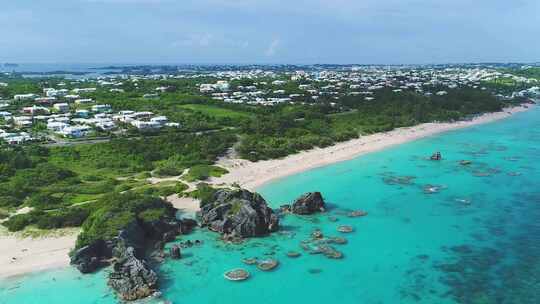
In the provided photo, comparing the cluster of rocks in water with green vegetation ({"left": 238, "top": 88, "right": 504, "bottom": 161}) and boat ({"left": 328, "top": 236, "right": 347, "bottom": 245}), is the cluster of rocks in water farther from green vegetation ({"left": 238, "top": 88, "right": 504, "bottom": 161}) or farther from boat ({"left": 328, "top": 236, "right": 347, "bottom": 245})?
green vegetation ({"left": 238, "top": 88, "right": 504, "bottom": 161})

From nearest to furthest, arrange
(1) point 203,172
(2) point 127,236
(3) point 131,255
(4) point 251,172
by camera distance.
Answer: (3) point 131,255, (2) point 127,236, (1) point 203,172, (4) point 251,172

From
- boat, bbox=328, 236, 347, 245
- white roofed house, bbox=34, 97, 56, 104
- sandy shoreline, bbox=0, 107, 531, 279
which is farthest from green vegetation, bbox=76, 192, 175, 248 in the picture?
white roofed house, bbox=34, 97, 56, 104

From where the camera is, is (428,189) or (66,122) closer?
(428,189)

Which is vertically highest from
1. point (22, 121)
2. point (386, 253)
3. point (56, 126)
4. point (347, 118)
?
point (22, 121)

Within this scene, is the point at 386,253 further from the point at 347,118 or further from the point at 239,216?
the point at 347,118

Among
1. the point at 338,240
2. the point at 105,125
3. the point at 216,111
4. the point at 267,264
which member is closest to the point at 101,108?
the point at 105,125

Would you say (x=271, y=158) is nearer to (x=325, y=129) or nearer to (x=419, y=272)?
(x=325, y=129)

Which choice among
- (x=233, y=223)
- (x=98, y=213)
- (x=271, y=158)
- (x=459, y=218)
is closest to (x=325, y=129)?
(x=271, y=158)

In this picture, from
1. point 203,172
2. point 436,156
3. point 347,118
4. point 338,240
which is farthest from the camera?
point 347,118
